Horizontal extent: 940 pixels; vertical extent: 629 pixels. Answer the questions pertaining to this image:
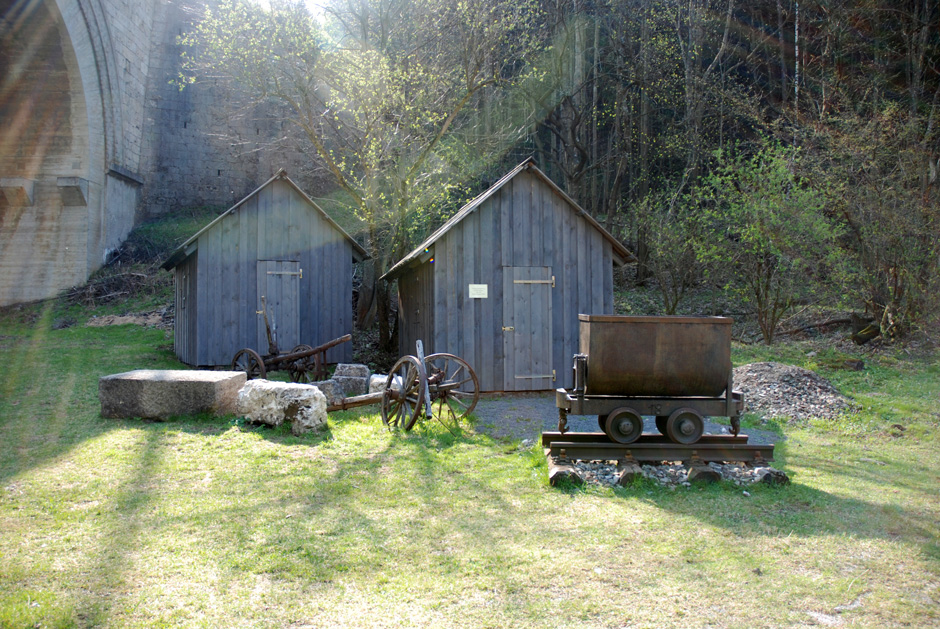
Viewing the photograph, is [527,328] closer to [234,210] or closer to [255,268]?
[255,268]

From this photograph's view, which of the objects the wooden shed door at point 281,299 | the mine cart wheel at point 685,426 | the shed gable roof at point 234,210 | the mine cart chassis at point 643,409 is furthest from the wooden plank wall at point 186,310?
the mine cart wheel at point 685,426

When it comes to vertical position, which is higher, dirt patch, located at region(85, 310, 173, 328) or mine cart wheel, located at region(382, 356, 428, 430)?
dirt patch, located at region(85, 310, 173, 328)

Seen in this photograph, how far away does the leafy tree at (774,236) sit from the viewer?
1480 cm

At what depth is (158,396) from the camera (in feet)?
26.7

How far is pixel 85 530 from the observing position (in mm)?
4434

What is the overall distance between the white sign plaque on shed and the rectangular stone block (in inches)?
180

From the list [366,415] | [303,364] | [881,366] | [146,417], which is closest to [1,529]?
[146,417]

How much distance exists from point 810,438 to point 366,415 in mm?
5865

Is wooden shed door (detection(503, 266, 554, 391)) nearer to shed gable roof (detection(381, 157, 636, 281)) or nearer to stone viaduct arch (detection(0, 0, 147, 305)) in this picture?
shed gable roof (detection(381, 157, 636, 281))

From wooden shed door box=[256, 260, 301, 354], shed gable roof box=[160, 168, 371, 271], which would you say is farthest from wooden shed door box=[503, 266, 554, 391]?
wooden shed door box=[256, 260, 301, 354]

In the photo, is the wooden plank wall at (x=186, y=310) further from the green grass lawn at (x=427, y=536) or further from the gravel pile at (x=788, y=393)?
the gravel pile at (x=788, y=393)

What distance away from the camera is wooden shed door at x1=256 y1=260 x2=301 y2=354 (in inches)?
527

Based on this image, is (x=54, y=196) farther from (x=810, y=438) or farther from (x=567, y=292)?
(x=810, y=438)

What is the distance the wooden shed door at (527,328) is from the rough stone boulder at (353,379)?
8.11ft
